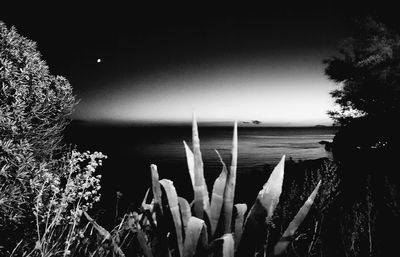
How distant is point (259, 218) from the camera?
1978 mm

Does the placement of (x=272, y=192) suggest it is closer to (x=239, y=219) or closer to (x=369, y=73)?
(x=239, y=219)

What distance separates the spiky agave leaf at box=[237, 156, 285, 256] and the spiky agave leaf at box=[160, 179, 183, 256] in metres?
0.38

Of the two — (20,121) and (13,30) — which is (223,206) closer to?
(20,121)

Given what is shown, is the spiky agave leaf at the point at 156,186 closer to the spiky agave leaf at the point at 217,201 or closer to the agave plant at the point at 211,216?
the agave plant at the point at 211,216

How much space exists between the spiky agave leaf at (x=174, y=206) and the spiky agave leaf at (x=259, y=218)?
1.26 feet

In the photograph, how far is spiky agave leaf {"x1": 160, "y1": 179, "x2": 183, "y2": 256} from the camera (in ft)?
6.46

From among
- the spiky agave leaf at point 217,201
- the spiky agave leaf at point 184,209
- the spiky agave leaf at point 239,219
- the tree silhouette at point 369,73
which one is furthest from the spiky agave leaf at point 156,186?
the tree silhouette at point 369,73

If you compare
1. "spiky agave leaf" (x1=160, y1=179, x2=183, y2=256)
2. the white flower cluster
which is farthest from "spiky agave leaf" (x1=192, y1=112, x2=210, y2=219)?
the white flower cluster

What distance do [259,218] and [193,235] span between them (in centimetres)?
43

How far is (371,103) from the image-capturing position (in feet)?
59.3

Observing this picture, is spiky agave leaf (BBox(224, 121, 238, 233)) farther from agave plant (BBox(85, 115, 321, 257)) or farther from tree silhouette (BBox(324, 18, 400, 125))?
tree silhouette (BBox(324, 18, 400, 125))

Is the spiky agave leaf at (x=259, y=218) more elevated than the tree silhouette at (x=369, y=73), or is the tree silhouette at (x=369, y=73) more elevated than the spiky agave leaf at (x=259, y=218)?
the tree silhouette at (x=369, y=73)

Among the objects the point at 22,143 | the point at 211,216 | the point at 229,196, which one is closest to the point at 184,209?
the point at 211,216

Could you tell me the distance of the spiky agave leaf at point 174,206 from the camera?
6.46ft
